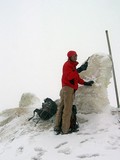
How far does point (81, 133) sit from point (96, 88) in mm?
2583

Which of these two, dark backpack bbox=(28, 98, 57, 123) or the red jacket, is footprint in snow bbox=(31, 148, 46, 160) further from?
the red jacket

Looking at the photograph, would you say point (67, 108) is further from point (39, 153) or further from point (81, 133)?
point (39, 153)

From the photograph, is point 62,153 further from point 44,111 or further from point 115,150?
point 44,111

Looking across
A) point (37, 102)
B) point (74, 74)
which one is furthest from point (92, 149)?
point (37, 102)

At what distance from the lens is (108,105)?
12.8 metres

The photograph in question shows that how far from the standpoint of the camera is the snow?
31.1ft

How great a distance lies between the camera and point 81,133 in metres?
10.9

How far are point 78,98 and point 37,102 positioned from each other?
4.35 m

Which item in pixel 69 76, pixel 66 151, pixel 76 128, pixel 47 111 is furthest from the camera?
pixel 47 111

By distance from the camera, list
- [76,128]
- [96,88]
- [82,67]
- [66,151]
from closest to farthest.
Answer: [66,151], [76,128], [96,88], [82,67]

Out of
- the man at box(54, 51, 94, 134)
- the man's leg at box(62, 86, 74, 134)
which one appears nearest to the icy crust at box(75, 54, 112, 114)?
the man at box(54, 51, 94, 134)

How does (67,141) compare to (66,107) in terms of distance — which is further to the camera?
(66,107)

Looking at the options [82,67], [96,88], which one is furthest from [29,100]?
[96,88]

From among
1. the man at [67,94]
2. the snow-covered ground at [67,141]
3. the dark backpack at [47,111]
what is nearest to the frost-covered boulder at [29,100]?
the snow-covered ground at [67,141]
